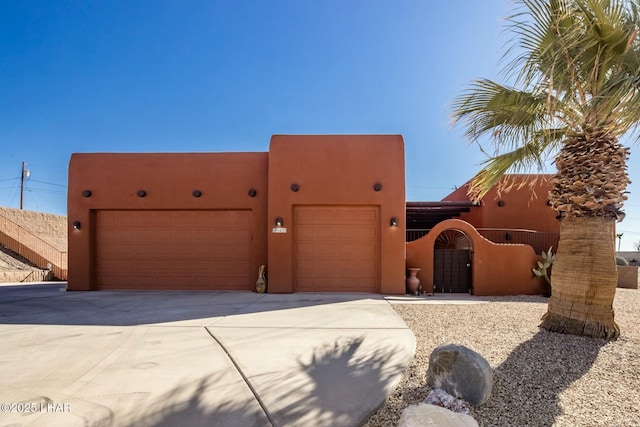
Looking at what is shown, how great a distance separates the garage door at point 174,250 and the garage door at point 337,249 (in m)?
1.88

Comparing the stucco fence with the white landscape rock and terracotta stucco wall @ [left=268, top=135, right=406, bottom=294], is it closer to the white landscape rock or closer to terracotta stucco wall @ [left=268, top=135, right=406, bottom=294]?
terracotta stucco wall @ [left=268, top=135, right=406, bottom=294]

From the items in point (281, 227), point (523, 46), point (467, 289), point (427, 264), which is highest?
point (523, 46)

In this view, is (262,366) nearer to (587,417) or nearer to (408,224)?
(587,417)

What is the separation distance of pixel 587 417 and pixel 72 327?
726cm

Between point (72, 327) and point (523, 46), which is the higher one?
point (523, 46)

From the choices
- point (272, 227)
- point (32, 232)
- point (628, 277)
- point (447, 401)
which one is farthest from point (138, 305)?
point (628, 277)

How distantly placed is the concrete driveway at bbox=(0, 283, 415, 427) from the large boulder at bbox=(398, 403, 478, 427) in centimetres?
58

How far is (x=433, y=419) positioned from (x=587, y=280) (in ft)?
13.1

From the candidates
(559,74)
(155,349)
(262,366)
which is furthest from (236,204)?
(559,74)

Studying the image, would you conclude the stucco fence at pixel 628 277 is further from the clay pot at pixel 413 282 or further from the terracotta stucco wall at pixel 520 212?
the clay pot at pixel 413 282

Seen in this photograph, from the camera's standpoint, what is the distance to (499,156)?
5961 mm

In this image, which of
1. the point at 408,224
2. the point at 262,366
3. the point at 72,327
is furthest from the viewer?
the point at 408,224

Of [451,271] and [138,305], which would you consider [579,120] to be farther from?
[138,305]

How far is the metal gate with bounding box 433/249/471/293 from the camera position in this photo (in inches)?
411
